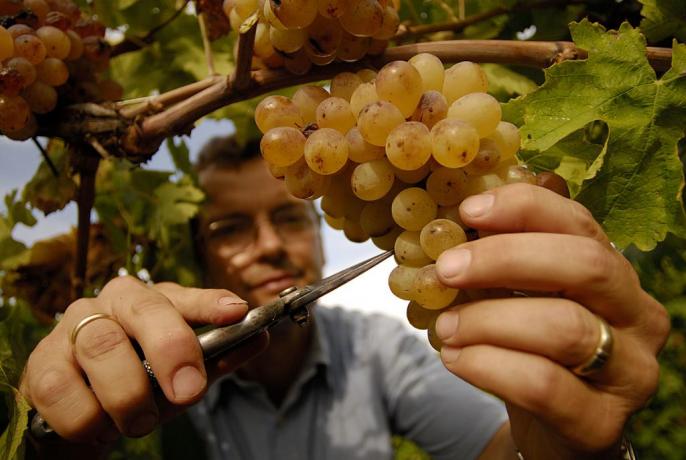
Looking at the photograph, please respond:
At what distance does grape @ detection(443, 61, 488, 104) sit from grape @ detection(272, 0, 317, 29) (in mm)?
155

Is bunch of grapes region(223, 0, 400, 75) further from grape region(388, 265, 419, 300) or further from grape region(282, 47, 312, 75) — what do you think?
grape region(388, 265, 419, 300)

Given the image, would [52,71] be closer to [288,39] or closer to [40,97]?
[40,97]

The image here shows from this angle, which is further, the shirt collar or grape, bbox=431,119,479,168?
the shirt collar

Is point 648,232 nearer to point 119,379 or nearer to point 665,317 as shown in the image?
point 665,317

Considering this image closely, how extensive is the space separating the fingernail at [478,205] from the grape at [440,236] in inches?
1.0

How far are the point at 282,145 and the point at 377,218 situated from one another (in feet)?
0.43

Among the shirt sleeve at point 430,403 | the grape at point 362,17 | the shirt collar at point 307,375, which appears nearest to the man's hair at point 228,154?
the shirt collar at point 307,375

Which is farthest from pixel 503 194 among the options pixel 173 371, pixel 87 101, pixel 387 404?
pixel 387 404

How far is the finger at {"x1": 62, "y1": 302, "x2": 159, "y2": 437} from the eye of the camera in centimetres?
58

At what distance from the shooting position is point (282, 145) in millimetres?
542

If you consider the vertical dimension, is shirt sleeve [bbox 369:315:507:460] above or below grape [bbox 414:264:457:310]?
below

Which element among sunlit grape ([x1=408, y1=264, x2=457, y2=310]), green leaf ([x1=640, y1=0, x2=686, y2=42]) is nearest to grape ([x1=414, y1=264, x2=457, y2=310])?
sunlit grape ([x1=408, y1=264, x2=457, y2=310])

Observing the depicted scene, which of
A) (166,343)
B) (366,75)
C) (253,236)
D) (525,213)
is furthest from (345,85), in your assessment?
(253,236)

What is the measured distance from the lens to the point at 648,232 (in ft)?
1.96
